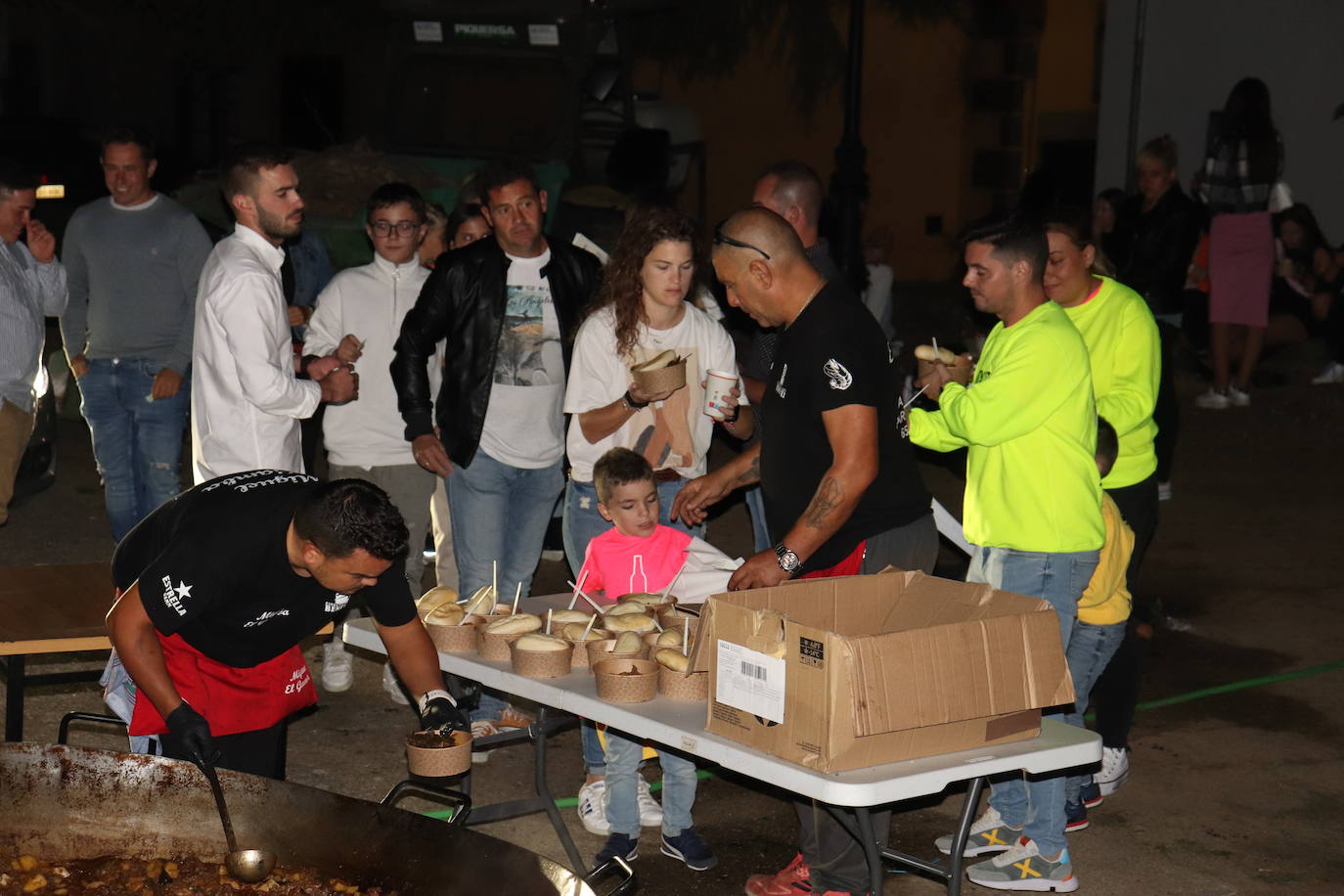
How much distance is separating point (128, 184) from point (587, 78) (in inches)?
241

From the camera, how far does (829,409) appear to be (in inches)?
171

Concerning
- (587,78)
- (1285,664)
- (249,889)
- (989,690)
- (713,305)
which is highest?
(587,78)

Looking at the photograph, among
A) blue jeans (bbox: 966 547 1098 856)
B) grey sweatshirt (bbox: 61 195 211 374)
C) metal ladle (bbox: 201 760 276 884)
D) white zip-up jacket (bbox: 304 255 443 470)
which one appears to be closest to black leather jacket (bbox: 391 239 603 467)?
white zip-up jacket (bbox: 304 255 443 470)

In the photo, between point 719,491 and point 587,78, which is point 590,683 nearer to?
point 719,491

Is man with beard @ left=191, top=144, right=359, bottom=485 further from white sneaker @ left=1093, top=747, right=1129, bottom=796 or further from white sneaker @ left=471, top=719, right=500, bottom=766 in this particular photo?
white sneaker @ left=1093, top=747, right=1129, bottom=796

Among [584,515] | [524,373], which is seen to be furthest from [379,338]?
[584,515]

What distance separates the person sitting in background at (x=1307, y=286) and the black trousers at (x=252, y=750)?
41.7ft

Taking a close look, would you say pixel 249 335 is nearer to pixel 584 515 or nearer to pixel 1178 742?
pixel 584 515

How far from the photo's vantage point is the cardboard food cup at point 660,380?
5176mm

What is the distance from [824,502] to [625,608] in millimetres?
691

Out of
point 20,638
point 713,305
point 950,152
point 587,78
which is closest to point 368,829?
point 20,638

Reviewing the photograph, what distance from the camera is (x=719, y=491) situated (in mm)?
5051

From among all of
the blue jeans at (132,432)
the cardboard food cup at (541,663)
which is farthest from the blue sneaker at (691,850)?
the blue jeans at (132,432)

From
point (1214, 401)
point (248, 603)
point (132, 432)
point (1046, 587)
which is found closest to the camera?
point (248, 603)
